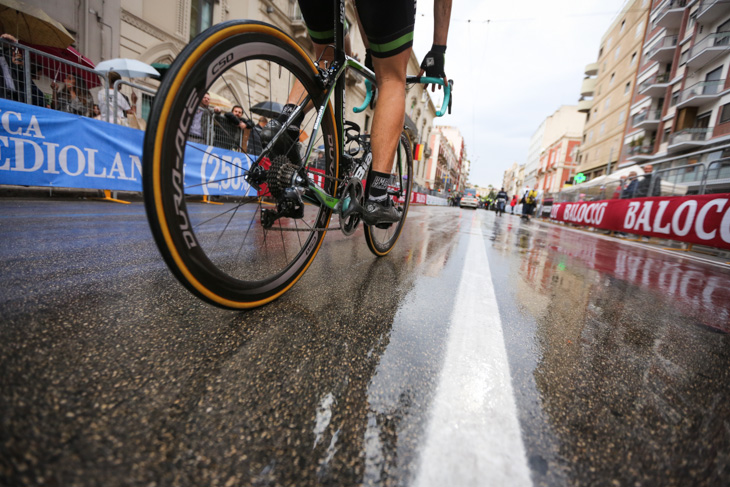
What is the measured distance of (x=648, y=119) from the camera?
2769 centimetres

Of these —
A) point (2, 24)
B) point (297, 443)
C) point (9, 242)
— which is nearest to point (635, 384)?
point (297, 443)

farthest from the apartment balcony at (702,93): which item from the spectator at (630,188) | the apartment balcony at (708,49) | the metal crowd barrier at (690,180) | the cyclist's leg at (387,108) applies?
the cyclist's leg at (387,108)

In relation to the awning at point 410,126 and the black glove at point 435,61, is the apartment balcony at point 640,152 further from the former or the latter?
the black glove at point 435,61

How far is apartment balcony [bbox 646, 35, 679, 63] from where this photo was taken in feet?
86.5

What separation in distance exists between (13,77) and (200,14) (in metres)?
9.86

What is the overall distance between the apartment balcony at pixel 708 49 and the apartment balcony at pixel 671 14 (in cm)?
405

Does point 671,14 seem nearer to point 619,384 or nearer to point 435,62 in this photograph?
point 435,62

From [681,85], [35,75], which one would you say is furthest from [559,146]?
[35,75]

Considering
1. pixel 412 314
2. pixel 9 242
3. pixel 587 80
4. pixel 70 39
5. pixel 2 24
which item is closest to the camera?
pixel 412 314

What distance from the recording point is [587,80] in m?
45.8

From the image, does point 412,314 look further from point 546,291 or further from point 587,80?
point 587,80

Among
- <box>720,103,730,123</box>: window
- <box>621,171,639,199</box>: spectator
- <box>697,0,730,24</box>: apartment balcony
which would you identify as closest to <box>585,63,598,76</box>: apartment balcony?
<box>697,0,730,24</box>: apartment balcony

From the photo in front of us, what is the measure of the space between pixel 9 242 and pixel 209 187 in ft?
15.0

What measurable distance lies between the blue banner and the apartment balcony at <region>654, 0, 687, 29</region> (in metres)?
38.1
